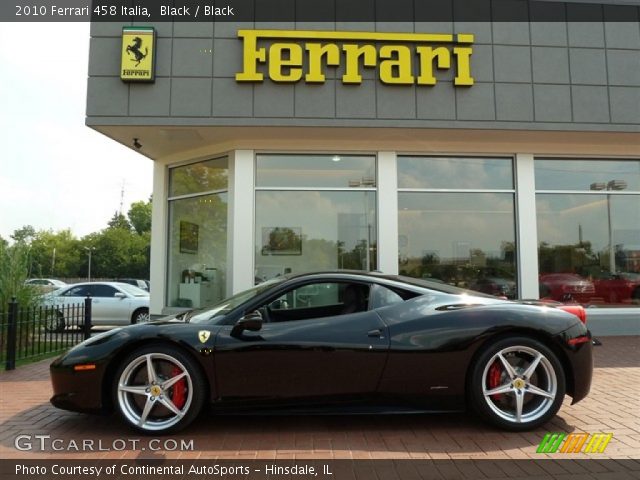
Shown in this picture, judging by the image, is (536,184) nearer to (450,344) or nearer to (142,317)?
(450,344)

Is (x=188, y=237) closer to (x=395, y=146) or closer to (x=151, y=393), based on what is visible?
(x=395, y=146)

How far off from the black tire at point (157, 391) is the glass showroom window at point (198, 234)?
17.3ft

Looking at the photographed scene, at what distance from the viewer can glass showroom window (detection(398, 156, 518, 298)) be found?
9.27 metres

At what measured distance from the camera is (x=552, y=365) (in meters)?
3.98

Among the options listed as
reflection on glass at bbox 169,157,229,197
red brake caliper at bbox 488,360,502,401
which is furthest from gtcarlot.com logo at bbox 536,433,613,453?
reflection on glass at bbox 169,157,229,197

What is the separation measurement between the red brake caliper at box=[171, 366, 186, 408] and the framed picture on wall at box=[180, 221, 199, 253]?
243 inches

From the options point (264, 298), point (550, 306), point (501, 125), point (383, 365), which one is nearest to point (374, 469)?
point (383, 365)

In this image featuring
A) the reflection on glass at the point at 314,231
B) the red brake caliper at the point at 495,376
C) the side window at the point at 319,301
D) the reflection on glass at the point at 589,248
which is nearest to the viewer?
the red brake caliper at the point at 495,376

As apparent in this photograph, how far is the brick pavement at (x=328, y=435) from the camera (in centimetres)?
354

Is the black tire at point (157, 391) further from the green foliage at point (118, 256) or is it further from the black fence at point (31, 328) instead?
the green foliage at point (118, 256)

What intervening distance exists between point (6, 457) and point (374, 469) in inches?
104

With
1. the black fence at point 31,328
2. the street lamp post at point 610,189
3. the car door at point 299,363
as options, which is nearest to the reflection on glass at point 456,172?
the street lamp post at point 610,189

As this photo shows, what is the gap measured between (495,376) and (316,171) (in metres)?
6.03

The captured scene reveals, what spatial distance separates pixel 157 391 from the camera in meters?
3.89
